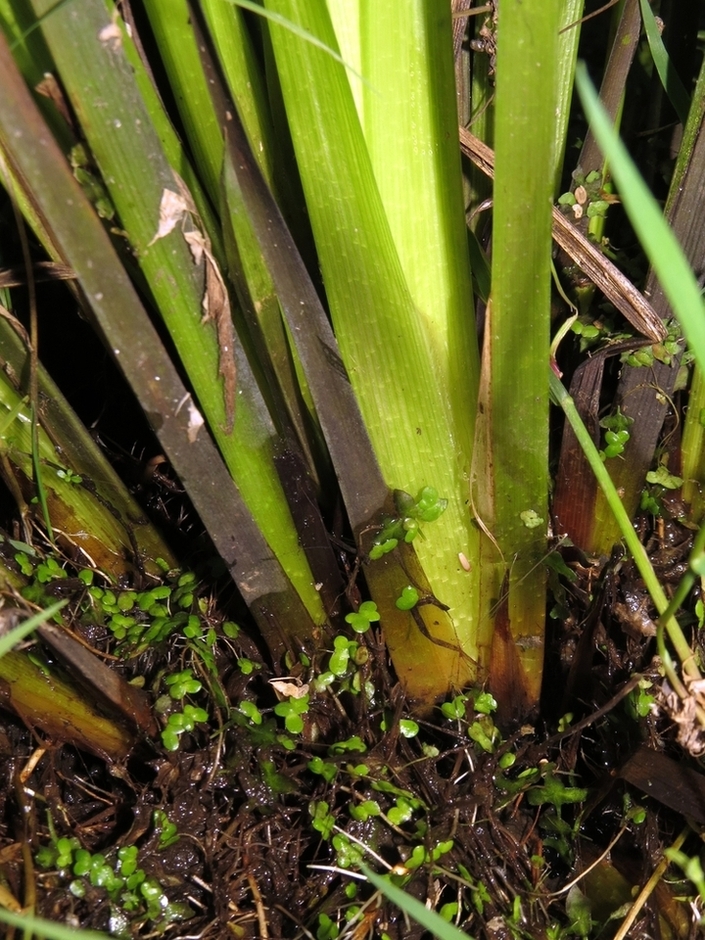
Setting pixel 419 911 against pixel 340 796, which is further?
pixel 340 796

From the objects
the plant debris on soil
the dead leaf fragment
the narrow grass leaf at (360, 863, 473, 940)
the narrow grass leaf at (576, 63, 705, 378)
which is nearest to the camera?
the narrow grass leaf at (576, 63, 705, 378)

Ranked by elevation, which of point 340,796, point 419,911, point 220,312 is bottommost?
point 340,796

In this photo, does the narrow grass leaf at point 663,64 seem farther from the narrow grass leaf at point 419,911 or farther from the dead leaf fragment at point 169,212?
the narrow grass leaf at point 419,911

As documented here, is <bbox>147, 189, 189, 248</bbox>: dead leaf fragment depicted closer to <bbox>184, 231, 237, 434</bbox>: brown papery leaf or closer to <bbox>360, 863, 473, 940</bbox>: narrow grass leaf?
<bbox>184, 231, 237, 434</bbox>: brown papery leaf

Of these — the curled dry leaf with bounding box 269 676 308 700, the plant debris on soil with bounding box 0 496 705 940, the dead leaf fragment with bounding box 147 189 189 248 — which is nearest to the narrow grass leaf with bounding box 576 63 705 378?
the dead leaf fragment with bounding box 147 189 189 248

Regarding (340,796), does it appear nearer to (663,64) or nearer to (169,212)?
(169,212)

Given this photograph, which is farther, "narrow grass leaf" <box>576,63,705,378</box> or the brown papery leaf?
the brown papery leaf

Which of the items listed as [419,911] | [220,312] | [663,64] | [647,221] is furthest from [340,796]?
[663,64]

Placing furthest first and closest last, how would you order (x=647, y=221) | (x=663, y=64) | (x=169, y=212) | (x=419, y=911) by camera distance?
(x=663, y=64)
(x=169, y=212)
(x=419, y=911)
(x=647, y=221)
